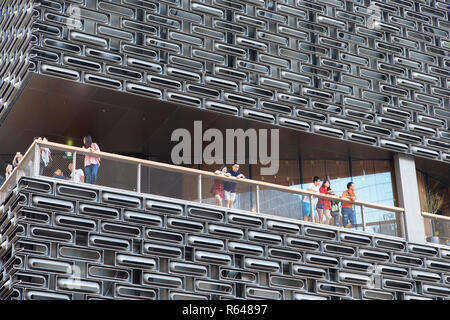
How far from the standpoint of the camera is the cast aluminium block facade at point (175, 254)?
18.1 m

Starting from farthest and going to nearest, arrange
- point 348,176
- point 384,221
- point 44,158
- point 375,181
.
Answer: point 348,176 → point 375,181 → point 384,221 → point 44,158

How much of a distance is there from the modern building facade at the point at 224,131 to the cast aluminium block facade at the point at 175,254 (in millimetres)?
32

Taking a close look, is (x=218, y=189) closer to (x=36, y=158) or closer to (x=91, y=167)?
(x=91, y=167)

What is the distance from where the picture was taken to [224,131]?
2242cm

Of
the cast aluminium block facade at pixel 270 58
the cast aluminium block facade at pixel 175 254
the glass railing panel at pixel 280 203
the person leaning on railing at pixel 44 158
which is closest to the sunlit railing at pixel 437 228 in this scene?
the cast aluminium block facade at pixel 175 254

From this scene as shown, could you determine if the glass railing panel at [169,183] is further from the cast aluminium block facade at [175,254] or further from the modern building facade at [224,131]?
the cast aluminium block facade at [175,254]

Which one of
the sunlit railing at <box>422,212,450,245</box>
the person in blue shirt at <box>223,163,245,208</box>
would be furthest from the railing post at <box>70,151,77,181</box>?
the sunlit railing at <box>422,212,450,245</box>

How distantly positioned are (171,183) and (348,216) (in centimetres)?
439

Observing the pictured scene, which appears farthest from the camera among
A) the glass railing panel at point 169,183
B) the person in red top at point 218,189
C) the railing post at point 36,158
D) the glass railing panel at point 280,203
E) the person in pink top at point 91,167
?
the glass railing panel at point 280,203

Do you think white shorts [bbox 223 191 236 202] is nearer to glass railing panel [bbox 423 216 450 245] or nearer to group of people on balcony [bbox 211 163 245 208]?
group of people on balcony [bbox 211 163 245 208]

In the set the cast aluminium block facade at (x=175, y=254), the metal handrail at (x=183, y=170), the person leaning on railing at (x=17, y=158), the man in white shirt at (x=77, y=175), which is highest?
the person leaning on railing at (x=17, y=158)

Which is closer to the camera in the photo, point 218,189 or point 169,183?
point 169,183

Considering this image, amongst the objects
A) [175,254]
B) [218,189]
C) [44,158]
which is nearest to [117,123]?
[218,189]
